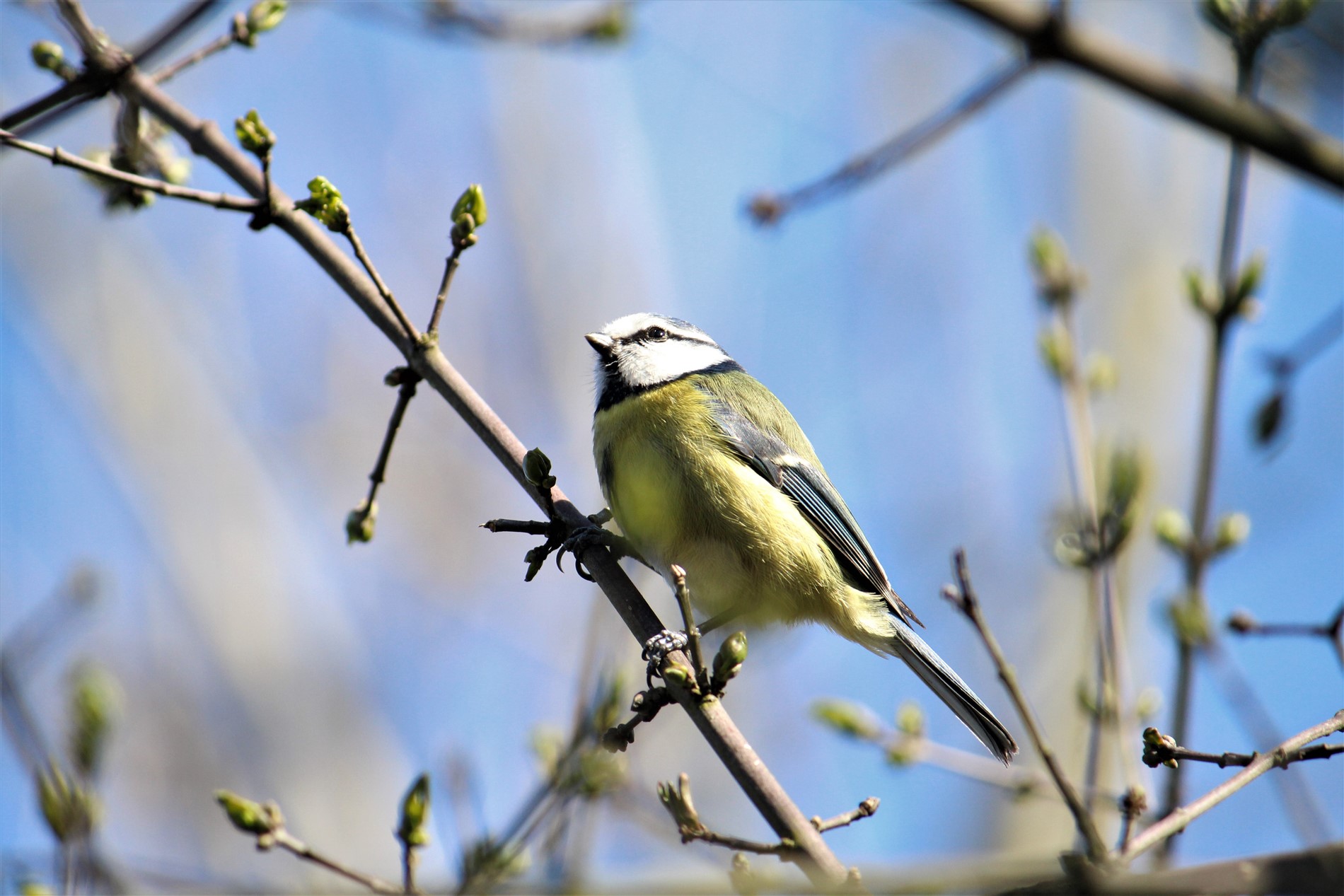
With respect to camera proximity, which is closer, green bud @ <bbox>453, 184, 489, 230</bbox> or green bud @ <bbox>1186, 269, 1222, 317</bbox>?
green bud @ <bbox>453, 184, 489, 230</bbox>

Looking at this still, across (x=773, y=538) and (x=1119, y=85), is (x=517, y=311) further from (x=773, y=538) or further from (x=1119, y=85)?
(x=1119, y=85)

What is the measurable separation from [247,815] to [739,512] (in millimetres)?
1486

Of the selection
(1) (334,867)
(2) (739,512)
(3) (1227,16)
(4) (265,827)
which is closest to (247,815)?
(4) (265,827)

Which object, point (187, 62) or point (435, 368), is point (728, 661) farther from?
point (187, 62)

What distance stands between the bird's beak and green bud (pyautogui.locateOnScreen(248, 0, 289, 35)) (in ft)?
4.40

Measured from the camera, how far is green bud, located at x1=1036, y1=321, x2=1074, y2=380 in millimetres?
3086

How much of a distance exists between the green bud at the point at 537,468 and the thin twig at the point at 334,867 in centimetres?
77

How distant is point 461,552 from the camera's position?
880cm

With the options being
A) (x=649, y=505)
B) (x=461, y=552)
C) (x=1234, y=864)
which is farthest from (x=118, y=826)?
(x=1234, y=864)

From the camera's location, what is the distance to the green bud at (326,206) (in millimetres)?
2043

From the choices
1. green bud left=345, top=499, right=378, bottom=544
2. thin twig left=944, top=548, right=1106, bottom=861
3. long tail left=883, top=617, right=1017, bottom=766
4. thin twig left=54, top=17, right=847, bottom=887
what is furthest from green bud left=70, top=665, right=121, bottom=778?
long tail left=883, top=617, right=1017, bottom=766

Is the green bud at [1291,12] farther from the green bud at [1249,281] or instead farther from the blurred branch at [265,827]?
the blurred branch at [265,827]

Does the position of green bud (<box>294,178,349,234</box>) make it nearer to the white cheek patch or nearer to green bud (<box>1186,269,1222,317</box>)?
the white cheek patch

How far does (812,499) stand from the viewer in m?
3.34
